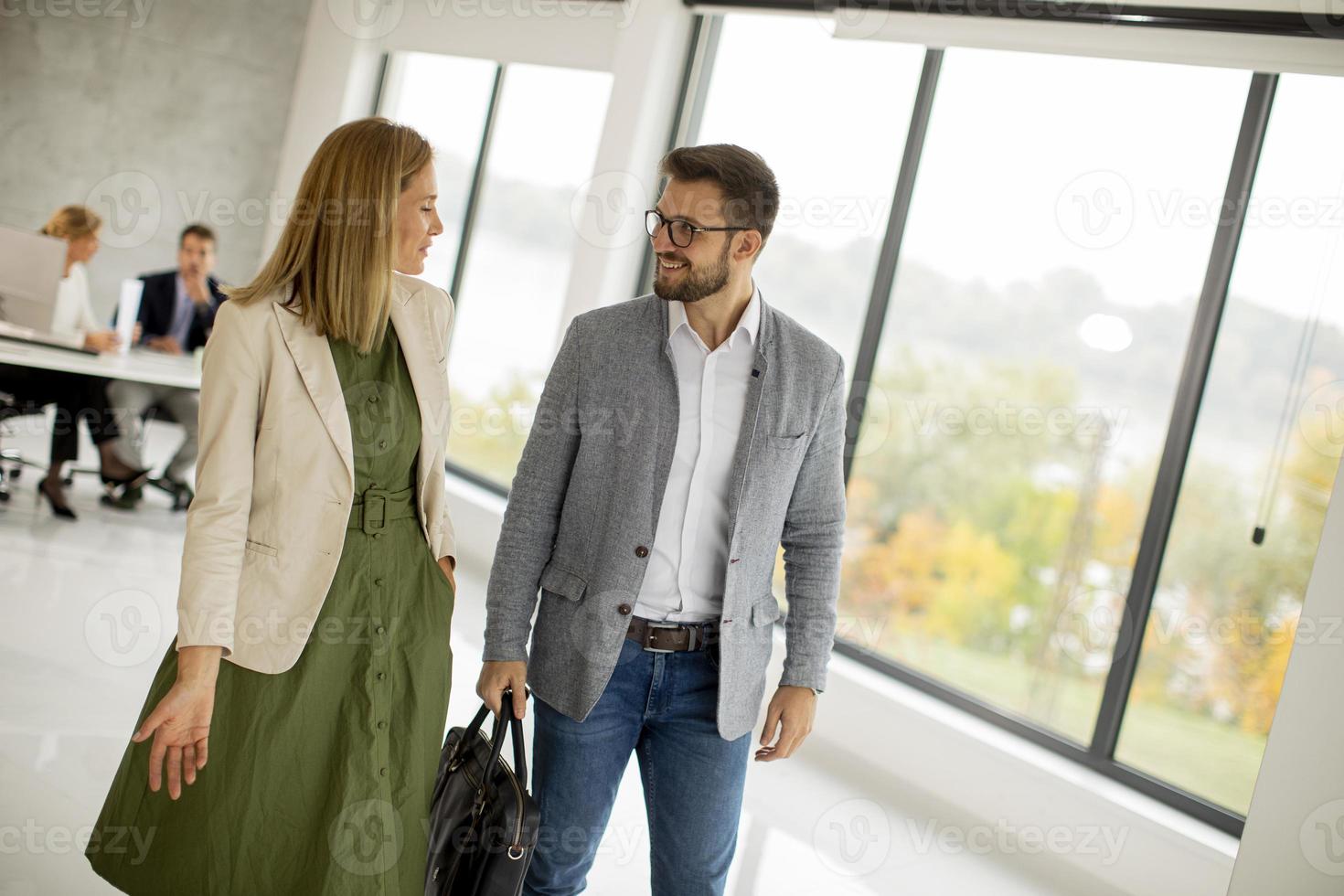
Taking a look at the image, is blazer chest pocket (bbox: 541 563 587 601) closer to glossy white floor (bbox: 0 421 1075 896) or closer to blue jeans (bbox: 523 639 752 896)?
blue jeans (bbox: 523 639 752 896)

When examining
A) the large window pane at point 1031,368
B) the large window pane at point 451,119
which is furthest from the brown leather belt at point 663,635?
the large window pane at point 451,119

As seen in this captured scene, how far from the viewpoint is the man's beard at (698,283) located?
1.80 metres

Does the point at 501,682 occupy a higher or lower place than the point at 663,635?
lower

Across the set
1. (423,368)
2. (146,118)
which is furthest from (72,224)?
(423,368)

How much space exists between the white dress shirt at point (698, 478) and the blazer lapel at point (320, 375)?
52 centimetres

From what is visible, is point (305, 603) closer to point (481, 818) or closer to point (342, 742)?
point (342, 742)

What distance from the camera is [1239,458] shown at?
3467 millimetres

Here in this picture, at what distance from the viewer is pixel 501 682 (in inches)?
68.9

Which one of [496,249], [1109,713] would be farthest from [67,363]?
[1109,713]

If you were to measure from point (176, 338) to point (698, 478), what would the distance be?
5.04m

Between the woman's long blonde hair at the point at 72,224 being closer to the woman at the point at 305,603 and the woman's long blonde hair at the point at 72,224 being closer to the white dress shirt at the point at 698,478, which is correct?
the woman at the point at 305,603

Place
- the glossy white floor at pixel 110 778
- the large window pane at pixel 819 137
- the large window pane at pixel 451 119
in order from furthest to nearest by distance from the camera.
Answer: the large window pane at pixel 451 119
the large window pane at pixel 819 137
the glossy white floor at pixel 110 778

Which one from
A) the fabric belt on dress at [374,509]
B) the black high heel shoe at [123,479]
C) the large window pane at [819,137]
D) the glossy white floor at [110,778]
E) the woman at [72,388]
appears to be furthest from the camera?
the black high heel shoe at [123,479]

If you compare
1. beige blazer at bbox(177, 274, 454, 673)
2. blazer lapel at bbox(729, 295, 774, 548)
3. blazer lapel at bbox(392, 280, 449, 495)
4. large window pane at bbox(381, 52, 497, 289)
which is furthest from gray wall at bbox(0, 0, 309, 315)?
blazer lapel at bbox(729, 295, 774, 548)
